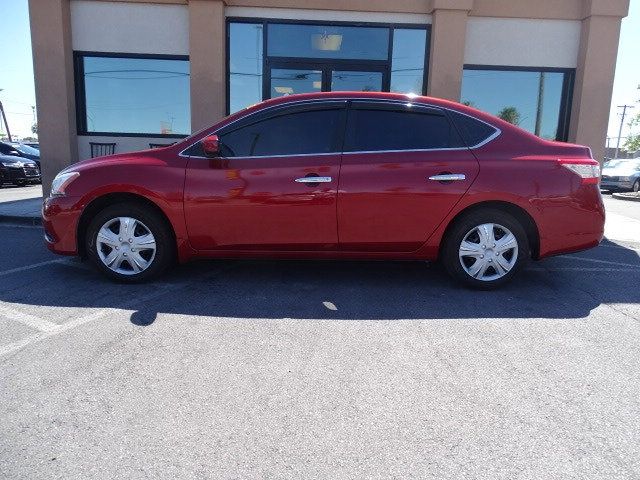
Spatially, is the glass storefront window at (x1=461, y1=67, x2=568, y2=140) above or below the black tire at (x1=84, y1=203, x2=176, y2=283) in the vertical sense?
above

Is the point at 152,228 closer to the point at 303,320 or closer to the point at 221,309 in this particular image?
the point at 221,309

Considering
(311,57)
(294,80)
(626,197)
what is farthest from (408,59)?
(626,197)

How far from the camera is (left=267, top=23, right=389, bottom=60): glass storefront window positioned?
28.7 ft

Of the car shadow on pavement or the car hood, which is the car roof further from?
the car shadow on pavement

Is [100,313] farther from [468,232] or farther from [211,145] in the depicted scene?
Answer: [468,232]

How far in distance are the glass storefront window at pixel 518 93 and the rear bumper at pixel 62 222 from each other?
22.9ft

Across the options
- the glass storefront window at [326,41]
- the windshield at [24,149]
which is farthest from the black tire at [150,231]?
the windshield at [24,149]

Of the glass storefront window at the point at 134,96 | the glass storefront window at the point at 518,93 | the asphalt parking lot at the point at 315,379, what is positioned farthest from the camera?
the glass storefront window at the point at 134,96

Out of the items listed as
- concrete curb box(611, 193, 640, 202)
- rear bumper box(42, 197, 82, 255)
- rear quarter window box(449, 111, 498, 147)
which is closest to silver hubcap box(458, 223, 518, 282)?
rear quarter window box(449, 111, 498, 147)

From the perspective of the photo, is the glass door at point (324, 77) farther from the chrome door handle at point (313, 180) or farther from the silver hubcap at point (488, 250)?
A: the silver hubcap at point (488, 250)

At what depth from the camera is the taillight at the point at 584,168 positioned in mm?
4391

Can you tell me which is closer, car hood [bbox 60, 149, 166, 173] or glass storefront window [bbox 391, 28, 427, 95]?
car hood [bbox 60, 149, 166, 173]

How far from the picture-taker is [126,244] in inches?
178

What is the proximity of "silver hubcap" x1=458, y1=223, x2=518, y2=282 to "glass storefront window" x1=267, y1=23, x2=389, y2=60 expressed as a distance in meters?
5.39
